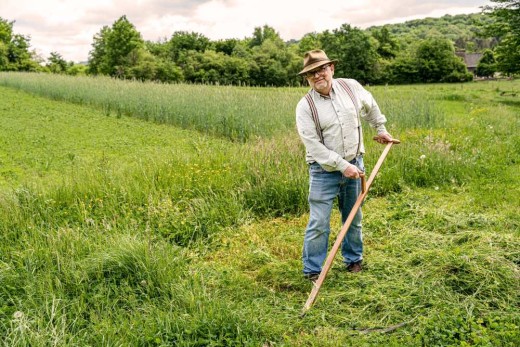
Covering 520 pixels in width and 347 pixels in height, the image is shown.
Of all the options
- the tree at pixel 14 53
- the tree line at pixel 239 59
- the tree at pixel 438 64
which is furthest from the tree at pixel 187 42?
the tree at pixel 438 64

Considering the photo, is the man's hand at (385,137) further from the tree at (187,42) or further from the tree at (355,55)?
the tree at (187,42)

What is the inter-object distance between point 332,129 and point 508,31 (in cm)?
1588

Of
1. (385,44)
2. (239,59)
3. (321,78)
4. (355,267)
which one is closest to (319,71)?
(321,78)

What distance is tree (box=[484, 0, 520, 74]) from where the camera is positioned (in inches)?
632

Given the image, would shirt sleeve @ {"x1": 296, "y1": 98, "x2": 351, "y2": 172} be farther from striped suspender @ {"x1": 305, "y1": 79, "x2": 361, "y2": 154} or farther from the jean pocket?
the jean pocket

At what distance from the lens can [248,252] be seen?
4.27m

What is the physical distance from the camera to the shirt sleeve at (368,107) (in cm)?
360

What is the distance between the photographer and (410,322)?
10.2 feet

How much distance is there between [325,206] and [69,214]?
2853 millimetres

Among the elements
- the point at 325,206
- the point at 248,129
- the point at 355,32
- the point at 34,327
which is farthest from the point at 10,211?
the point at 355,32

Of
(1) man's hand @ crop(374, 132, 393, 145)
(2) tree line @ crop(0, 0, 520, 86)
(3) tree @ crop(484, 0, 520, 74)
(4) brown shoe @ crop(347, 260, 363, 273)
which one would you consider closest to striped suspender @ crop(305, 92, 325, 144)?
(1) man's hand @ crop(374, 132, 393, 145)

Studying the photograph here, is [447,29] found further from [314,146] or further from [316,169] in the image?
[314,146]

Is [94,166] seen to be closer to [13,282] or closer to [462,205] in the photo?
[13,282]

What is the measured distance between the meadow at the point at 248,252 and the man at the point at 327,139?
432 millimetres
